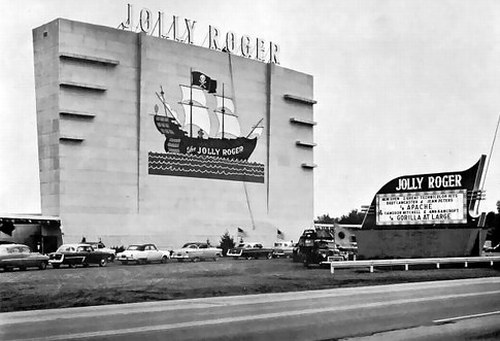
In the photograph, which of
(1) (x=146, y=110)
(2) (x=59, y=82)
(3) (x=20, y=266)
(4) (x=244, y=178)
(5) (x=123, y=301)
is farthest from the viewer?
(4) (x=244, y=178)

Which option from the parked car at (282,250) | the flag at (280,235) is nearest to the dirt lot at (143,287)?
the parked car at (282,250)

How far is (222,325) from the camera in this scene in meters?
15.5

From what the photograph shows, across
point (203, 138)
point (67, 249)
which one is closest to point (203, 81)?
point (203, 138)

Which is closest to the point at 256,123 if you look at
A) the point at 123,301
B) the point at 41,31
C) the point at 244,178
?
the point at 244,178

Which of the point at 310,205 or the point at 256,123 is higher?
the point at 256,123

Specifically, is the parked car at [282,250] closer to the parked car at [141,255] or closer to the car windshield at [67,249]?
the parked car at [141,255]

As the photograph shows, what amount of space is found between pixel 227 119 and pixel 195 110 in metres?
4.81

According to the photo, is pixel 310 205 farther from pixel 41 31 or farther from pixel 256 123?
pixel 41 31

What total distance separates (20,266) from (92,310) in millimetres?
23404

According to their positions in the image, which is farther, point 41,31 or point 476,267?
point 41,31

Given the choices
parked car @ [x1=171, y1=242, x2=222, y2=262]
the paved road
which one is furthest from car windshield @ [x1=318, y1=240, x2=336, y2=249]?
the paved road

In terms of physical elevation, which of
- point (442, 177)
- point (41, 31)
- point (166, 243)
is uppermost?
point (41, 31)

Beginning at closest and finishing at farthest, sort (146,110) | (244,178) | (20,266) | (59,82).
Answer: (20,266) → (59,82) → (146,110) → (244,178)

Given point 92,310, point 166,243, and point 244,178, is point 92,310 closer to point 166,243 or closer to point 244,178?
point 166,243
